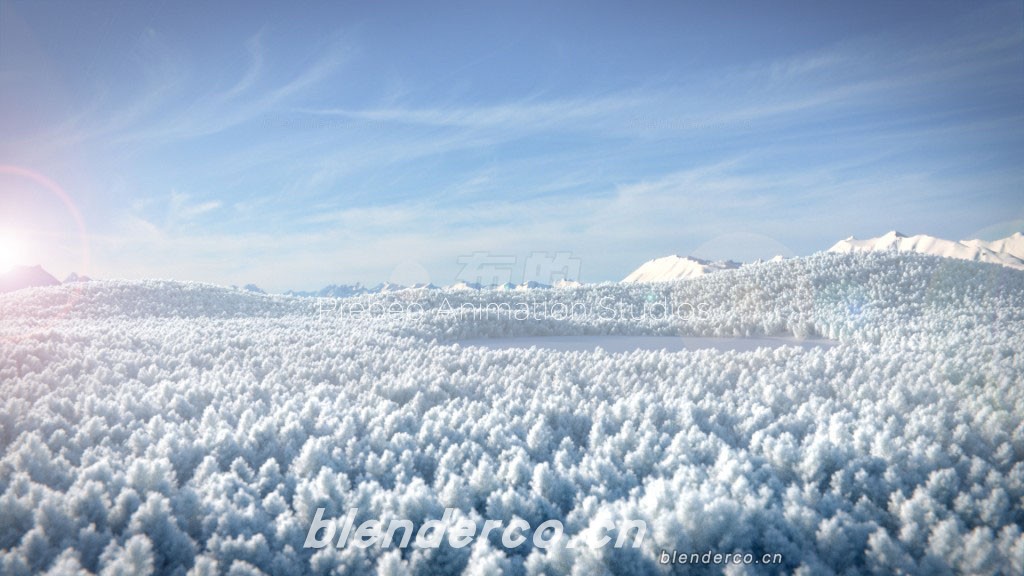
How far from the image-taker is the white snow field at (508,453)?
313cm

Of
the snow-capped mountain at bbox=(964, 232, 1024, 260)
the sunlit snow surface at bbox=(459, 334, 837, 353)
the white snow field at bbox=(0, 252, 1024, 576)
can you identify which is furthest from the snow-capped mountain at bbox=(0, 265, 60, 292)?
the snow-capped mountain at bbox=(964, 232, 1024, 260)

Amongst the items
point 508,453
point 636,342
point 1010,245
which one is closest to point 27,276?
point 636,342

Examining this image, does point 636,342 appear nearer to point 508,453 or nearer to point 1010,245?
point 508,453

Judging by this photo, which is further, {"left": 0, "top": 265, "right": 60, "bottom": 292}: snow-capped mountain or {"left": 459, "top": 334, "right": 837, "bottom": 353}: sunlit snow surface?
{"left": 0, "top": 265, "right": 60, "bottom": 292}: snow-capped mountain

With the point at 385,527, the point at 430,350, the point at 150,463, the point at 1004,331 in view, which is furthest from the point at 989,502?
the point at 1004,331

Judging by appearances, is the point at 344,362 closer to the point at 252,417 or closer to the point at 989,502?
the point at 252,417

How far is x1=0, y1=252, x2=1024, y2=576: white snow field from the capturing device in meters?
3.13

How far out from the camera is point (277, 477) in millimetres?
4055

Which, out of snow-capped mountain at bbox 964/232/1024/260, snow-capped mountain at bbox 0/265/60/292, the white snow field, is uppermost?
snow-capped mountain at bbox 964/232/1024/260

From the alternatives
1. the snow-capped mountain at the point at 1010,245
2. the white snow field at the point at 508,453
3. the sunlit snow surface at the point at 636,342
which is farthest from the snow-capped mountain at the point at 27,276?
the snow-capped mountain at the point at 1010,245

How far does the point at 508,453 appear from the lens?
440 cm

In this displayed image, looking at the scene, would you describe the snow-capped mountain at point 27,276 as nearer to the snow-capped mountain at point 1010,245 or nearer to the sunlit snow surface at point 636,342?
the sunlit snow surface at point 636,342

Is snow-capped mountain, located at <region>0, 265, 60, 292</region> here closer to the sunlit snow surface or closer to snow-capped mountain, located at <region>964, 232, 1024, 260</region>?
the sunlit snow surface

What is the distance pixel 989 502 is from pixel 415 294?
1759 centimetres
